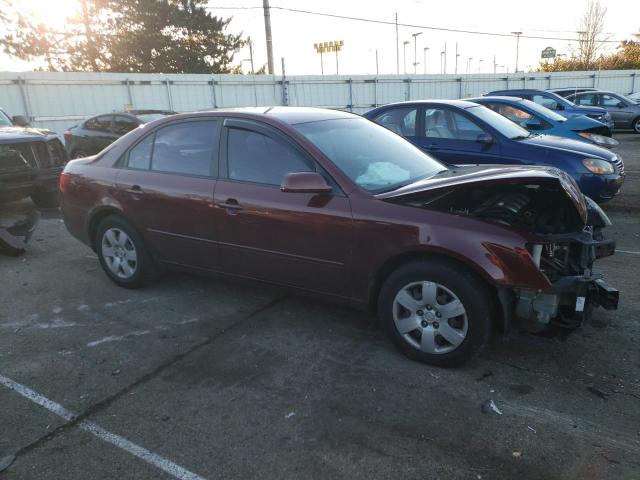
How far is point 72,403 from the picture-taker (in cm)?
309

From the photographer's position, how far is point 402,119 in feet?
25.0

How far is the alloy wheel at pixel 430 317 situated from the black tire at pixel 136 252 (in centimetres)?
246

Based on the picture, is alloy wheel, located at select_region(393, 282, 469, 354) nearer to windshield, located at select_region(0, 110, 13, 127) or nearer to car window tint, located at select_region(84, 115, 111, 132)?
windshield, located at select_region(0, 110, 13, 127)

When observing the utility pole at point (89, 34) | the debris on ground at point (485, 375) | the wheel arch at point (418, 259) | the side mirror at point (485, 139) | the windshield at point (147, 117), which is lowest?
the debris on ground at point (485, 375)

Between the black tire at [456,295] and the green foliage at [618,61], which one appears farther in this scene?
the green foliage at [618,61]

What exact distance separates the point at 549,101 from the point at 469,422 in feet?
47.0

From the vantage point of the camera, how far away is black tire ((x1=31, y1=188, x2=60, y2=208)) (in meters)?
Answer: 8.34

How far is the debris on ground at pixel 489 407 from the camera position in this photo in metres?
2.89

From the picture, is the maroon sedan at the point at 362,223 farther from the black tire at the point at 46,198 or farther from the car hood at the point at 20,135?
the black tire at the point at 46,198

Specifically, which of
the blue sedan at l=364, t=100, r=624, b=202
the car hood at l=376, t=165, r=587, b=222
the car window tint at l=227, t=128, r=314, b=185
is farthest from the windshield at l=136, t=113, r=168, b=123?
the car hood at l=376, t=165, r=587, b=222

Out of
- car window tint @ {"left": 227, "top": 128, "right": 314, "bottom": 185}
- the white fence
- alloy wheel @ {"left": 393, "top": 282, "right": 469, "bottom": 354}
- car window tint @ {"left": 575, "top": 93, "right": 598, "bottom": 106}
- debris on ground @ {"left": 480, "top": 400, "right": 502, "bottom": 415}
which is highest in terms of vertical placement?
the white fence

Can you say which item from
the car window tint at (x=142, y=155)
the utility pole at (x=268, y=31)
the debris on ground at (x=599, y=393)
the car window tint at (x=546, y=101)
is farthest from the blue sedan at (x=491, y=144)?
the utility pole at (x=268, y=31)

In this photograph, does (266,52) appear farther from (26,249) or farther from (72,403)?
(72,403)

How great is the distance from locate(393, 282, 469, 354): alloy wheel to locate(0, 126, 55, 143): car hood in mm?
6713
